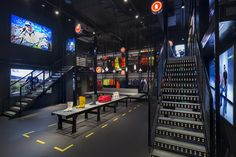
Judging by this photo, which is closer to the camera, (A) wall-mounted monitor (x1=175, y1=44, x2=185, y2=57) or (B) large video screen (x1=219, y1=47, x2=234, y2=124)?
(B) large video screen (x1=219, y1=47, x2=234, y2=124)

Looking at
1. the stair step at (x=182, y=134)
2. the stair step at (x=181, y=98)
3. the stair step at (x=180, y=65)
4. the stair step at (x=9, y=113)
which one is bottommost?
the stair step at (x=9, y=113)

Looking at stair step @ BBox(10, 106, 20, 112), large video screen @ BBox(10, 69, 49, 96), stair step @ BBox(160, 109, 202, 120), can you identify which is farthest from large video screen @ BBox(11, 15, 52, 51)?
stair step @ BBox(160, 109, 202, 120)

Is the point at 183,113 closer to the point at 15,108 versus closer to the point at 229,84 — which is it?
the point at 229,84

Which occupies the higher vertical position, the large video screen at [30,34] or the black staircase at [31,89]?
the large video screen at [30,34]

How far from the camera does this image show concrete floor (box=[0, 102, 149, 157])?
119 inches

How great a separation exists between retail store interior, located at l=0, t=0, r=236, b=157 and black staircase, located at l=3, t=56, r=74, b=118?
0.06m

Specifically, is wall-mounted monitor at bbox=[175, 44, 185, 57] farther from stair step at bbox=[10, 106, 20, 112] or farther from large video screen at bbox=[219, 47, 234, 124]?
stair step at bbox=[10, 106, 20, 112]

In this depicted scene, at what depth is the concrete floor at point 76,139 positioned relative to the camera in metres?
3.01

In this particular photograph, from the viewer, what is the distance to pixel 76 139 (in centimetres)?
370

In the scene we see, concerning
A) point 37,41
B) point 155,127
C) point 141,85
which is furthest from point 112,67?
point 155,127

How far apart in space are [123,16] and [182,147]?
8085mm

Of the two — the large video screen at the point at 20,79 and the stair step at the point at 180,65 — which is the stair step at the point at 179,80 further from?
the large video screen at the point at 20,79

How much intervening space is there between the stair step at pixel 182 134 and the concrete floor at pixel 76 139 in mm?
563

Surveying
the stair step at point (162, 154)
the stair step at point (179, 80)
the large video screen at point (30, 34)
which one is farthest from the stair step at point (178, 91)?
the large video screen at point (30, 34)
